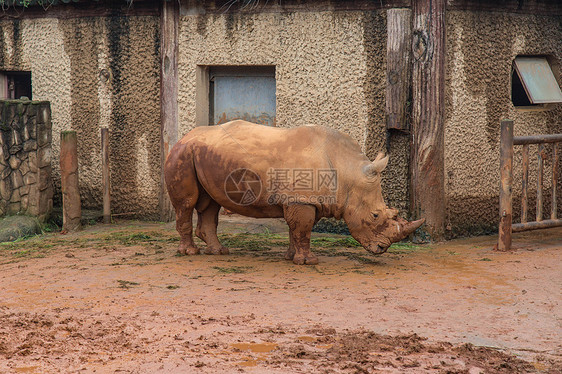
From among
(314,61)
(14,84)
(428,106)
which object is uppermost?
(314,61)

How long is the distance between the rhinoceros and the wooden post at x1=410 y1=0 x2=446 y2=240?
5.35ft

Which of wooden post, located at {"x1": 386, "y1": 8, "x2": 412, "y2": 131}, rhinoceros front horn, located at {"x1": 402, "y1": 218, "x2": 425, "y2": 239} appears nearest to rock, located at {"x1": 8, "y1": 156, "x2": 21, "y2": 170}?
wooden post, located at {"x1": 386, "y1": 8, "x2": 412, "y2": 131}

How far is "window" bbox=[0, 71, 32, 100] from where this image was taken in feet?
34.6

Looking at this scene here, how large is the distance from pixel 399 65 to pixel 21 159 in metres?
4.93

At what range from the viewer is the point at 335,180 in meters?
6.71

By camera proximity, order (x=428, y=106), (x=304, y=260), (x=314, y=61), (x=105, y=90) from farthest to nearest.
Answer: (x=105, y=90)
(x=314, y=61)
(x=428, y=106)
(x=304, y=260)

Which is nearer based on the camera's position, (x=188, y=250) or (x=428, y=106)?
(x=188, y=250)

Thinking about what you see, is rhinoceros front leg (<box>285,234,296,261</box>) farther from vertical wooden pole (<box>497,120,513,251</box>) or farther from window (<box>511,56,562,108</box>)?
window (<box>511,56,562,108</box>)

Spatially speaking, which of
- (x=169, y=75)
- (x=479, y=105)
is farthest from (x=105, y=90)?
(x=479, y=105)

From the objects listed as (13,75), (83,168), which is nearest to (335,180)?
(83,168)

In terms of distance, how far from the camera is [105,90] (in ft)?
31.8

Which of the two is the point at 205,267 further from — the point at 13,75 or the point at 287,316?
the point at 13,75

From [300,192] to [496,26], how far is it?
3.83 m

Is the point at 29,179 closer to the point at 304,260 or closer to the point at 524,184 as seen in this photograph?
the point at 304,260
